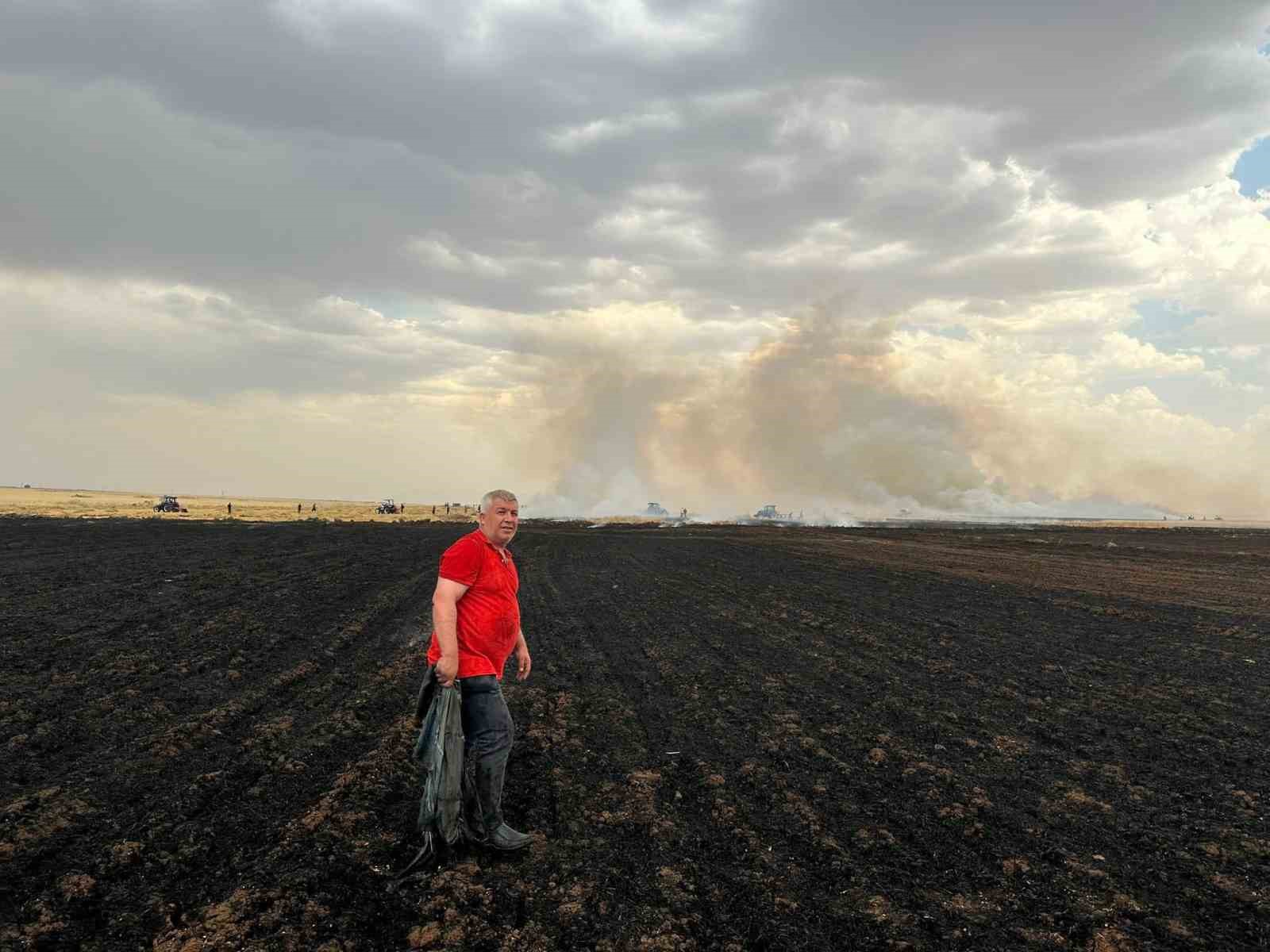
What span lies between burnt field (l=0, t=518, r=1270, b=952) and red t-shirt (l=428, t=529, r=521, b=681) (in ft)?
4.62

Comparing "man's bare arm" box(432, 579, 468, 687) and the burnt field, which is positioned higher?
"man's bare arm" box(432, 579, 468, 687)

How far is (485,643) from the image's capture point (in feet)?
16.6

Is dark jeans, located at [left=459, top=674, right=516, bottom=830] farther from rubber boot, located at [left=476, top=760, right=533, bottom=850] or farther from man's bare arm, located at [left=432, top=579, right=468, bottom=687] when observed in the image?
man's bare arm, located at [left=432, top=579, right=468, bottom=687]

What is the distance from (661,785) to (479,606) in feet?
8.84

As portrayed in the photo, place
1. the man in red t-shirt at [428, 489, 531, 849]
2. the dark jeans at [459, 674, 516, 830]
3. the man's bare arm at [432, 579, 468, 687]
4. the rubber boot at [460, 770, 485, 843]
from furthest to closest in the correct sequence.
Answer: the rubber boot at [460, 770, 485, 843] → the dark jeans at [459, 674, 516, 830] → the man in red t-shirt at [428, 489, 531, 849] → the man's bare arm at [432, 579, 468, 687]

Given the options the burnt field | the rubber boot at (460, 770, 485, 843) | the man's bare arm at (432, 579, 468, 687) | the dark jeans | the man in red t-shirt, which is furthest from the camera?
the rubber boot at (460, 770, 485, 843)

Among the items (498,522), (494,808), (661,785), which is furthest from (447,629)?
(661,785)

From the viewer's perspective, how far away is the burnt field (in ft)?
14.2

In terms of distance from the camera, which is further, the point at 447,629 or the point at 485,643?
the point at 485,643

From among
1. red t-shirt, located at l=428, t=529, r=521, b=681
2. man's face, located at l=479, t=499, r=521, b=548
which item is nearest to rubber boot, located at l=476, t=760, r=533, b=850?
red t-shirt, located at l=428, t=529, r=521, b=681

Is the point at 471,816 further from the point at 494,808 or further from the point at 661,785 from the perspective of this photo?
the point at 661,785

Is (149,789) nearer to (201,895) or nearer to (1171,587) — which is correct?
(201,895)

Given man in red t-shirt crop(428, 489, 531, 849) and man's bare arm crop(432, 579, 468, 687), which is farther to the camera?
man in red t-shirt crop(428, 489, 531, 849)

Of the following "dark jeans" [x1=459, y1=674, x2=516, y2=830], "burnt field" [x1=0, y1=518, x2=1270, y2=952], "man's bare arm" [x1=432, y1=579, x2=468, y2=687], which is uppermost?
"man's bare arm" [x1=432, y1=579, x2=468, y2=687]
